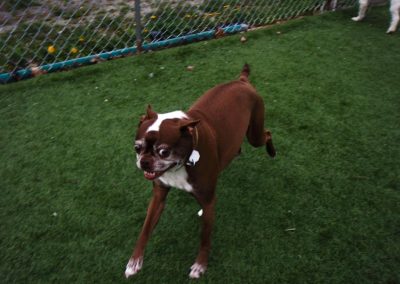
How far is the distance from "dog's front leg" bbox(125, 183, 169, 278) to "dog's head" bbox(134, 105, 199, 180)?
0.39 m

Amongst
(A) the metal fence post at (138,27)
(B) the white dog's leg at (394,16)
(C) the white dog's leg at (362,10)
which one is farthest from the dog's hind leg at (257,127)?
(C) the white dog's leg at (362,10)

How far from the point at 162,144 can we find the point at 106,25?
10.7 feet

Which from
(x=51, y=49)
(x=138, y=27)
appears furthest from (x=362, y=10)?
(x=51, y=49)

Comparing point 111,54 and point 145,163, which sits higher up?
point 145,163

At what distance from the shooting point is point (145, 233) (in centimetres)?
201

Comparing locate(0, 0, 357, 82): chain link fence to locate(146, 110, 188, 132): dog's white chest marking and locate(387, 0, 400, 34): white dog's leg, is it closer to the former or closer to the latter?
locate(387, 0, 400, 34): white dog's leg

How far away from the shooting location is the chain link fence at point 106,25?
3895 millimetres

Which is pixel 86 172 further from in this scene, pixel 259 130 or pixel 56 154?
pixel 259 130

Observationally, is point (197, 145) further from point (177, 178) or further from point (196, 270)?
point (196, 270)

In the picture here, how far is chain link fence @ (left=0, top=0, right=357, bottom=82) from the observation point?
12.8 ft

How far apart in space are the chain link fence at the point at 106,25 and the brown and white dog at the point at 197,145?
2.17 meters

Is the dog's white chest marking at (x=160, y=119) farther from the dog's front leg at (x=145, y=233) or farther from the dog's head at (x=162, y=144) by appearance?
the dog's front leg at (x=145, y=233)

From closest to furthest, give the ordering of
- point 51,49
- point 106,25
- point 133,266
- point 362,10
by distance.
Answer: point 133,266 < point 51,49 < point 106,25 < point 362,10

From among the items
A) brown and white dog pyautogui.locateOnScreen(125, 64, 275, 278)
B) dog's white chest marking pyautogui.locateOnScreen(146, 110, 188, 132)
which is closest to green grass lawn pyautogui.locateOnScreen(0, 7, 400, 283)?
brown and white dog pyautogui.locateOnScreen(125, 64, 275, 278)
